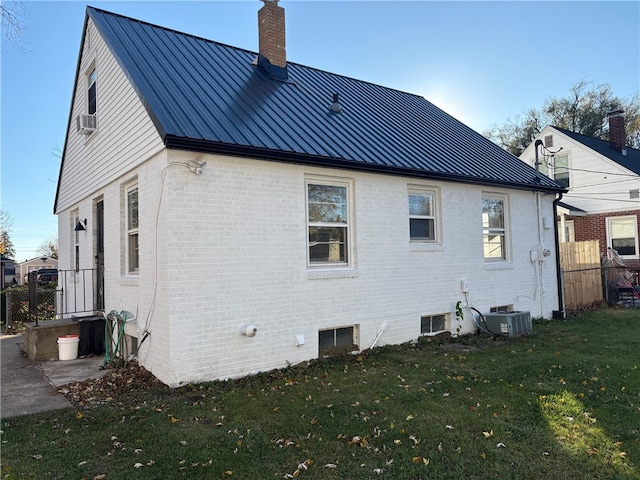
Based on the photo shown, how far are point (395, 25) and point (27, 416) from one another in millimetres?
11191

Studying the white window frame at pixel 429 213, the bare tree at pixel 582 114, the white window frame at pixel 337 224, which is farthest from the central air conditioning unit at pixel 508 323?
the bare tree at pixel 582 114

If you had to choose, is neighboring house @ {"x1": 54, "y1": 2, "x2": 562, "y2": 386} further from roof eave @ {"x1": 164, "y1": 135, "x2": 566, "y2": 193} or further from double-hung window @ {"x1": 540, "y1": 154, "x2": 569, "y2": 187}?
double-hung window @ {"x1": 540, "y1": 154, "x2": 569, "y2": 187}

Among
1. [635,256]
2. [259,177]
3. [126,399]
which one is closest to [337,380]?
[126,399]

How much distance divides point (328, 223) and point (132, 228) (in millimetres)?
3422

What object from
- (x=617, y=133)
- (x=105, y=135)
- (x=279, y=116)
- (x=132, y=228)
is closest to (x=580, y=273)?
(x=279, y=116)

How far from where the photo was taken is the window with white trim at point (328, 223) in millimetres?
7453

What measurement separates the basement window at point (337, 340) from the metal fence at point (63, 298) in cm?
472

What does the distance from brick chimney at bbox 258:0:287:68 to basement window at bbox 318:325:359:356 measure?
6.02 m

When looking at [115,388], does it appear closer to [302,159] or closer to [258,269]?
[258,269]

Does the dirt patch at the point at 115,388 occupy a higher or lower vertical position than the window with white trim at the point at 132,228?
lower

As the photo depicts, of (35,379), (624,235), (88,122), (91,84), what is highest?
(91,84)

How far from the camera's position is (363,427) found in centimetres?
431

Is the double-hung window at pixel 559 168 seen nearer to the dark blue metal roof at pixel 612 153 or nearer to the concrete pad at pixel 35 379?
the dark blue metal roof at pixel 612 153

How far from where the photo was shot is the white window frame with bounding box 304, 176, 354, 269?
7.38 m
